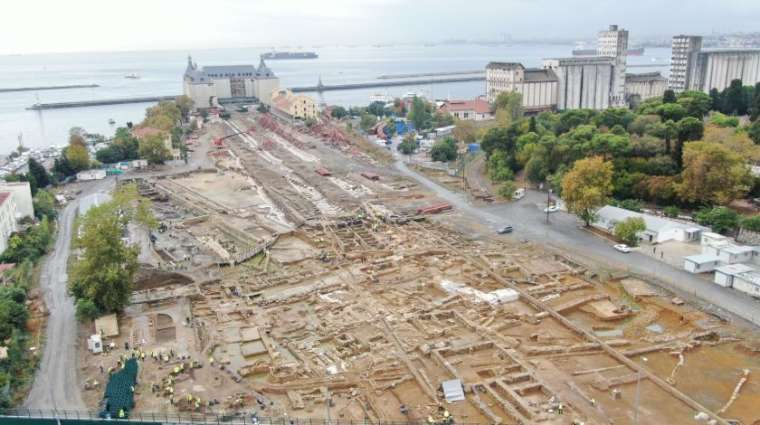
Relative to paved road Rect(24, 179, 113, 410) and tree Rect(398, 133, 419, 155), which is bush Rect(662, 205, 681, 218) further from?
paved road Rect(24, 179, 113, 410)

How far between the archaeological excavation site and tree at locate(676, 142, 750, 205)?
34.6 feet

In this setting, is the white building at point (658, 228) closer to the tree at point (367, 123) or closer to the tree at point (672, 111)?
the tree at point (672, 111)

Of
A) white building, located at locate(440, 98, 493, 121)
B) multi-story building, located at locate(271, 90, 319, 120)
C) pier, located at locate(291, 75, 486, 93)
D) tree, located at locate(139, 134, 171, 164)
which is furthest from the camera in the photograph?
pier, located at locate(291, 75, 486, 93)

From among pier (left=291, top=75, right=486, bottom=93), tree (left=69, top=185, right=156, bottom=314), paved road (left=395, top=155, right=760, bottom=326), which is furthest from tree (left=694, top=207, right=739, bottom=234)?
pier (left=291, top=75, right=486, bottom=93)

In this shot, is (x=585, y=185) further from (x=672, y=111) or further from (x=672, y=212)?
(x=672, y=111)

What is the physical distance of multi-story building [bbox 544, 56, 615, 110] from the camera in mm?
80562

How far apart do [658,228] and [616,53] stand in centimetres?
6794

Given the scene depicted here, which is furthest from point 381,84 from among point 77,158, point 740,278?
point 740,278

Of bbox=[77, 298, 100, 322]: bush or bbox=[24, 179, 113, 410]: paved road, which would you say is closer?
bbox=[24, 179, 113, 410]: paved road

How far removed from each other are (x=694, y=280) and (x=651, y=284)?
205 centimetres

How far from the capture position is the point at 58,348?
76.3 feet

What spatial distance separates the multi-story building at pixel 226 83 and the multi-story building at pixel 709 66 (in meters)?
65.1

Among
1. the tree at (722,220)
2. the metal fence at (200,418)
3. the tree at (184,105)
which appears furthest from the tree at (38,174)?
the tree at (722,220)

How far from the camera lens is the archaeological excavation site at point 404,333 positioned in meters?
19.3
